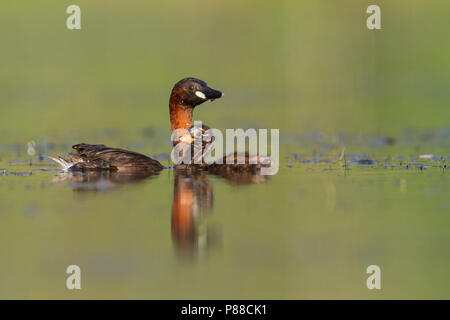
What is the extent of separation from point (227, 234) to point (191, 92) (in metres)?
4.46

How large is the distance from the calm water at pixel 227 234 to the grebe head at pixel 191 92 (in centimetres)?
109

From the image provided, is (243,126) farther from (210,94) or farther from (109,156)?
(109,156)

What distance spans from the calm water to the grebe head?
109 cm

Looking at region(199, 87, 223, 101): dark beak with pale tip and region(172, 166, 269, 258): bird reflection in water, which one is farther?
region(199, 87, 223, 101): dark beak with pale tip

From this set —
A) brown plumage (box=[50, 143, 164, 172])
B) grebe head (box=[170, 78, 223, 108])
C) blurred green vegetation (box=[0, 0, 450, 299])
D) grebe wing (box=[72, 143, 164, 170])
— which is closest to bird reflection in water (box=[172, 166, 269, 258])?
blurred green vegetation (box=[0, 0, 450, 299])

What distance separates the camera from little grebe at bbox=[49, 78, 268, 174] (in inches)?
443

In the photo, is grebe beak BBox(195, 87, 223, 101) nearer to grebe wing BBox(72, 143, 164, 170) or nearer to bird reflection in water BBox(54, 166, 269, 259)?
bird reflection in water BBox(54, 166, 269, 259)

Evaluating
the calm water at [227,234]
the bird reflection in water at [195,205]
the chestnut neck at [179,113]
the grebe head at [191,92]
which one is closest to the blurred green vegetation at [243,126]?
the calm water at [227,234]

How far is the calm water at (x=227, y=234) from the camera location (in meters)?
6.42

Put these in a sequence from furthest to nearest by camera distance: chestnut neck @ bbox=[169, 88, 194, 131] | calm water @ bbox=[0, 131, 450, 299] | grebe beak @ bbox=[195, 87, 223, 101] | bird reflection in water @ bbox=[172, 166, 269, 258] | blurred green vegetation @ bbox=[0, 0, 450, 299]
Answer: chestnut neck @ bbox=[169, 88, 194, 131] < grebe beak @ bbox=[195, 87, 223, 101] < bird reflection in water @ bbox=[172, 166, 269, 258] < blurred green vegetation @ bbox=[0, 0, 450, 299] < calm water @ bbox=[0, 131, 450, 299]
